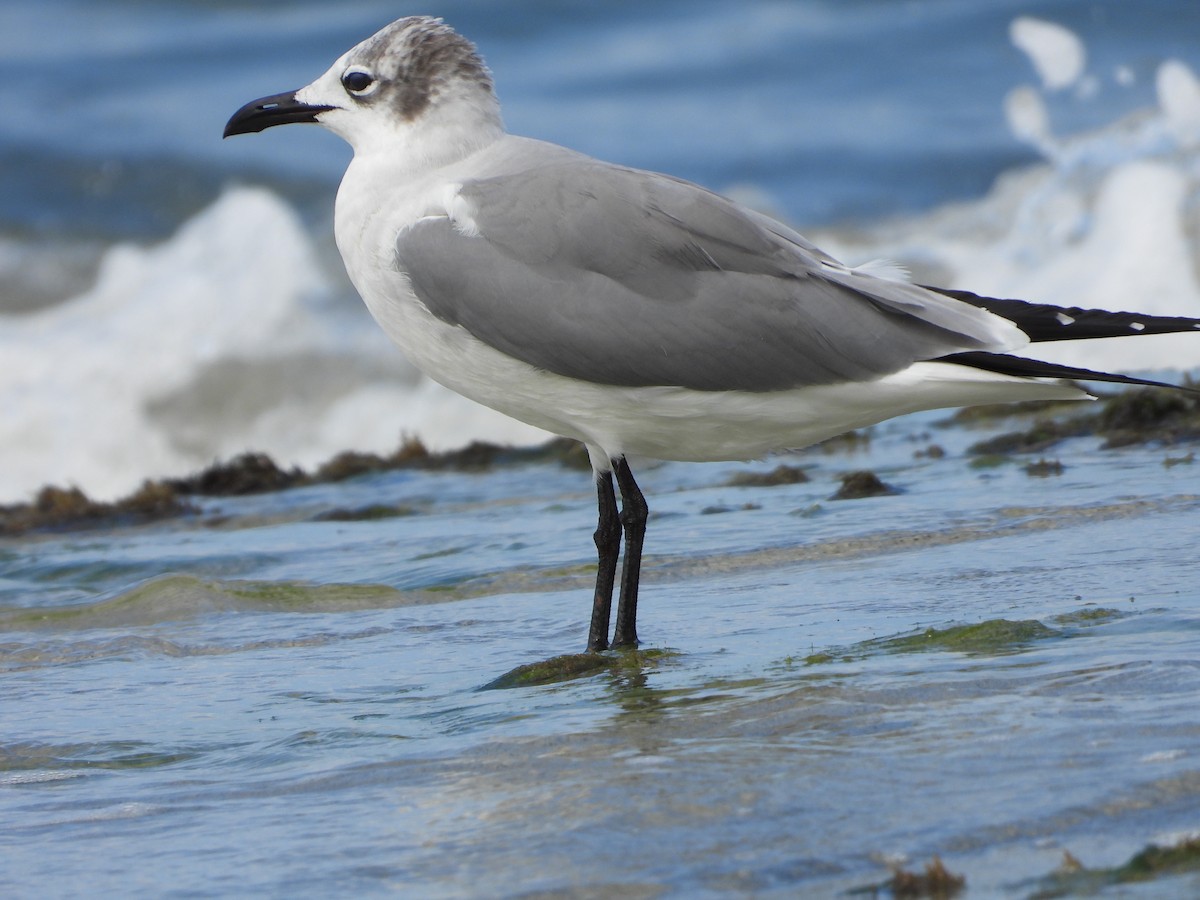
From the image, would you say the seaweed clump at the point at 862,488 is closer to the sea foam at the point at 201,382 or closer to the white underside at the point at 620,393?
the white underside at the point at 620,393

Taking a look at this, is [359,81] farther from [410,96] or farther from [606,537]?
[606,537]

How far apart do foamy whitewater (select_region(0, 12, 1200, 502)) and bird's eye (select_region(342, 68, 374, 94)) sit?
6025 millimetres

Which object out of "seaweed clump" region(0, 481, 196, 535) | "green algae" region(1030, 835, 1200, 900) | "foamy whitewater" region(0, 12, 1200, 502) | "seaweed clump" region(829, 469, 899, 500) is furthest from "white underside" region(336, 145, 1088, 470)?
"foamy whitewater" region(0, 12, 1200, 502)

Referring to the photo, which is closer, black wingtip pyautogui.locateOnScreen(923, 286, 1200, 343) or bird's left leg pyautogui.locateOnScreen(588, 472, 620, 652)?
black wingtip pyautogui.locateOnScreen(923, 286, 1200, 343)

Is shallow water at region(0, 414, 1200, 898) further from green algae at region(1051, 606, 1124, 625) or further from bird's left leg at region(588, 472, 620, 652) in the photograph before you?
bird's left leg at region(588, 472, 620, 652)

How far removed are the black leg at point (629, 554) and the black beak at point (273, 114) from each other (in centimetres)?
153

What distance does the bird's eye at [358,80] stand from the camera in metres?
5.40

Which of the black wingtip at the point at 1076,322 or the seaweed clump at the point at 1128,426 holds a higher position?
the black wingtip at the point at 1076,322

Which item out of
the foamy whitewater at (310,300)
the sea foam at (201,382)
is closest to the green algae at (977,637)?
the foamy whitewater at (310,300)

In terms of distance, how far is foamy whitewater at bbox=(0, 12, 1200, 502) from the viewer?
520 inches

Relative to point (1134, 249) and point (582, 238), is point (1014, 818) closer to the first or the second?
point (582, 238)

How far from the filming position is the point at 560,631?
17.2ft

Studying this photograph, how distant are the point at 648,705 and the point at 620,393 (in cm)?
102

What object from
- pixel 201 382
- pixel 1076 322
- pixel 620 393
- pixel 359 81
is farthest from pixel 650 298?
pixel 201 382
